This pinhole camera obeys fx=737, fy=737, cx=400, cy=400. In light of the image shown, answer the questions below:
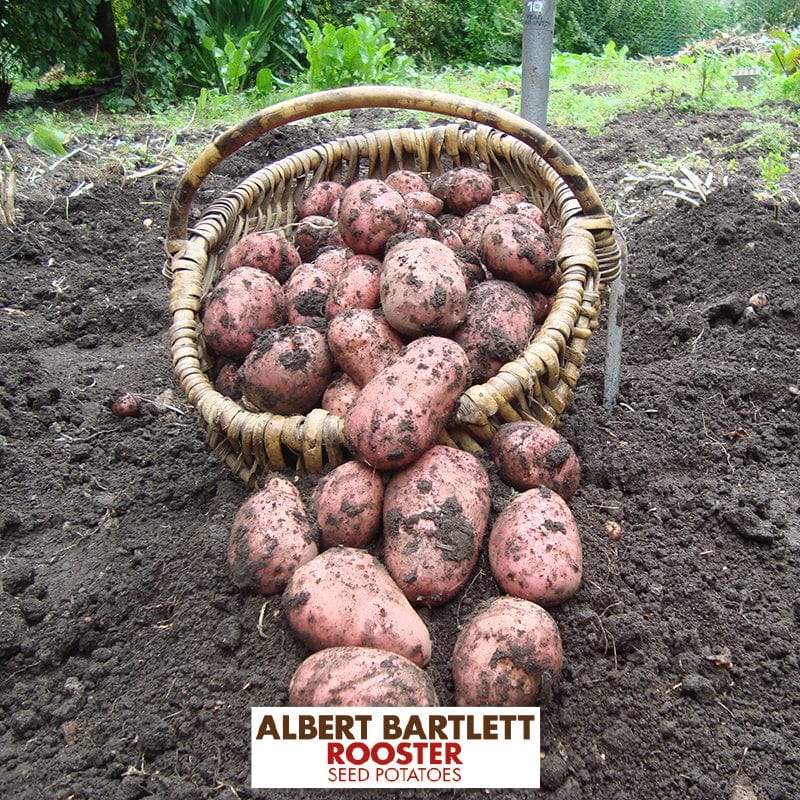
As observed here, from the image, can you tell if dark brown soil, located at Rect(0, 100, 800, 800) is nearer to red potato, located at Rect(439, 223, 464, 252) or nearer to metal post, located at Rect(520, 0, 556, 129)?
red potato, located at Rect(439, 223, 464, 252)

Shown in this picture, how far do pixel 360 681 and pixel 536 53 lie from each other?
2.71 meters

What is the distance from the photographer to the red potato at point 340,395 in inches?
70.9

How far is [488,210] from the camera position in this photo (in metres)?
2.32

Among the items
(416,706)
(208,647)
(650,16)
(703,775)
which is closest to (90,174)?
(208,647)

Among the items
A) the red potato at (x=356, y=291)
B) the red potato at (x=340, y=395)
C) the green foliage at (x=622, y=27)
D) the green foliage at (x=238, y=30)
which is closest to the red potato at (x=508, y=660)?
the red potato at (x=340, y=395)

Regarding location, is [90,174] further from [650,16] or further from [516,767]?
[650,16]

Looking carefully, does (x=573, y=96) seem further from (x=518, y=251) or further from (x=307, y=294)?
(x=307, y=294)

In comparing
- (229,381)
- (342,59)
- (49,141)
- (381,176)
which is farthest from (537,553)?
(342,59)

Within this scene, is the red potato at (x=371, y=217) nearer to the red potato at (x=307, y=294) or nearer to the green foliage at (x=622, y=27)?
the red potato at (x=307, y=294)

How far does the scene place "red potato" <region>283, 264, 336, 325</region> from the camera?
2053 mm

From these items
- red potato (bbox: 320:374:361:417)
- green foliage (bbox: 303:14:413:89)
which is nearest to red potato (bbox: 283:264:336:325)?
red potato (bbox: 320:374:361:417)

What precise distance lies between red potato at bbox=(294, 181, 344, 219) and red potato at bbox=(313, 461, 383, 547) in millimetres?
1255

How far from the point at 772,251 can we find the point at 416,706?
7.45 feet

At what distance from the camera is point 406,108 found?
6.89 ft
